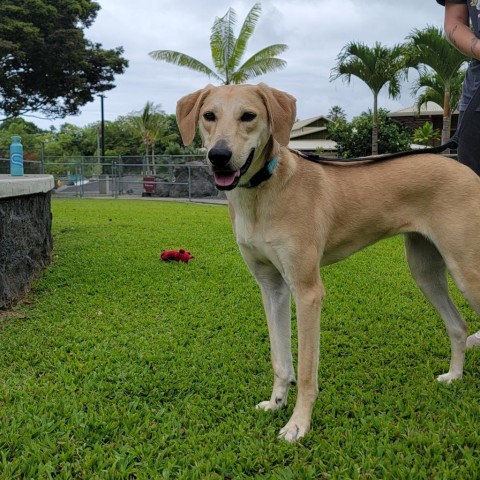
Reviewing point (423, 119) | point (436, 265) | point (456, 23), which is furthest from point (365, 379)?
point (423, 119)

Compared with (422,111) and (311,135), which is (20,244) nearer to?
(422,111)

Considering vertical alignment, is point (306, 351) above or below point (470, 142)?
below

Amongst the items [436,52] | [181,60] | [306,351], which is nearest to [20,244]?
[306,351]

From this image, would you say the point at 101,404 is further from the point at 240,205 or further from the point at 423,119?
the point at 423,119

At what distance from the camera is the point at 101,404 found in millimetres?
3010

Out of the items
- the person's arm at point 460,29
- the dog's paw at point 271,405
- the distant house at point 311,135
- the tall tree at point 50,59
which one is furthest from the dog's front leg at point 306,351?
the distant house at point 311,135

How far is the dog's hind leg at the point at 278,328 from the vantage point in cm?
299

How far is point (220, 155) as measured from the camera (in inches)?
97.2

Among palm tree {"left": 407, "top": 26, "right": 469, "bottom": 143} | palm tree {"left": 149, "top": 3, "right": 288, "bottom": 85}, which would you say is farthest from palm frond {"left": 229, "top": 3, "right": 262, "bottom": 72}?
palm tree {"left": 407, "top": 26, "right": 469, "bottom": 143}

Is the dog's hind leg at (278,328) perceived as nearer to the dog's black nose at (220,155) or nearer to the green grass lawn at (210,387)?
the green grass lawn at (210,387)

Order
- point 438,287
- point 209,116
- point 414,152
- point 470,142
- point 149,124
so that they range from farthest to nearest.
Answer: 1. point 149,124
2. point 438,287
3. point 470,142
4. point 414,152
5. point 209,116

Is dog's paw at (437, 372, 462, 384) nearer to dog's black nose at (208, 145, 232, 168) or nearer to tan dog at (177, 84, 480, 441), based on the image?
tan dog at (177, 84, 480, 441)

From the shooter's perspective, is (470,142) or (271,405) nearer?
(271,405)

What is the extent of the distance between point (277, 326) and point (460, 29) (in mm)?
2349
